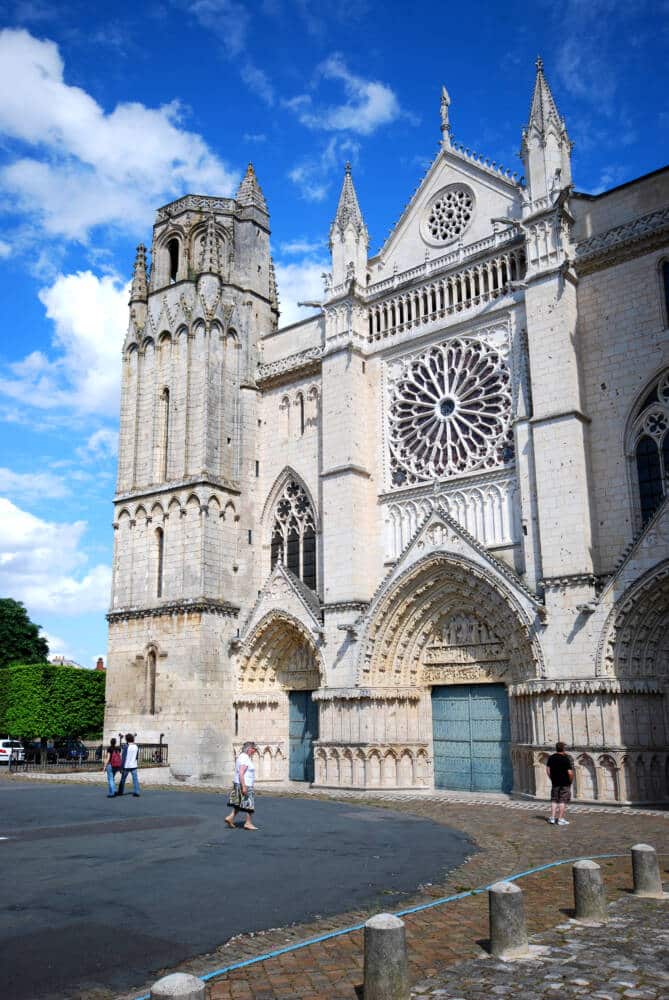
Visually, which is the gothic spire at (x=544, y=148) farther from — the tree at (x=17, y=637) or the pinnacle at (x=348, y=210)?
the tree at (x=17, y=637)

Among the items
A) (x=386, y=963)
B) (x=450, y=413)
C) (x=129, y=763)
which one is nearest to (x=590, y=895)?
(x=386, y=963)

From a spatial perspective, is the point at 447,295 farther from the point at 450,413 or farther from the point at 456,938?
the point at 456,938

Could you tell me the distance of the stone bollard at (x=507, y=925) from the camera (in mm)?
6348

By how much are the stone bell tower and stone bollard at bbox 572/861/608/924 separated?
19684 mm

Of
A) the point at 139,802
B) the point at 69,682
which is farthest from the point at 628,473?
the point at 69,682

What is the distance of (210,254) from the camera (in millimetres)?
30375

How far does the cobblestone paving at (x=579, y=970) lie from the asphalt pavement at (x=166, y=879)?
1.90m

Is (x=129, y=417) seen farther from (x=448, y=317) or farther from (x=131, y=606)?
(x=448, y=317)

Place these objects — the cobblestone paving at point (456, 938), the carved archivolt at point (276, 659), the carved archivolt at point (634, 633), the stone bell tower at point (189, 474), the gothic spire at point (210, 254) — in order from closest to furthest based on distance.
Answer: the cobblestone paving at point (456, 938)
the carved archivolt at point (634, 633)
the carved archivolt at point (276, 659)
the stone bell tower at point (189, 474)
the gothic spire at point (210, 254)

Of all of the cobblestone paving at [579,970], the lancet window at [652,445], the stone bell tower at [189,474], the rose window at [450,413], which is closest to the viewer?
the cobblestone paving at [579,970]

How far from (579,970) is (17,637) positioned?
51.4 meters

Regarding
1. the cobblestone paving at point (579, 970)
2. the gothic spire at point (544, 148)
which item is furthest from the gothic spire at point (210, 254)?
the cobblestone paving at point (579, 970)

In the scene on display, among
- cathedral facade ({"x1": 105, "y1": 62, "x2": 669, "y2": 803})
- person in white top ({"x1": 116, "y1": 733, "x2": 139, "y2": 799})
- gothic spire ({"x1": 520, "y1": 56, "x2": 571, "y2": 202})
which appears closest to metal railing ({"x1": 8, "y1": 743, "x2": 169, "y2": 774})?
cathedral facade ({"x1": 105, "y1": 62, "x2": 669, "y2": 803})

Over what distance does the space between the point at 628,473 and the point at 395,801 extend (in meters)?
9.57
